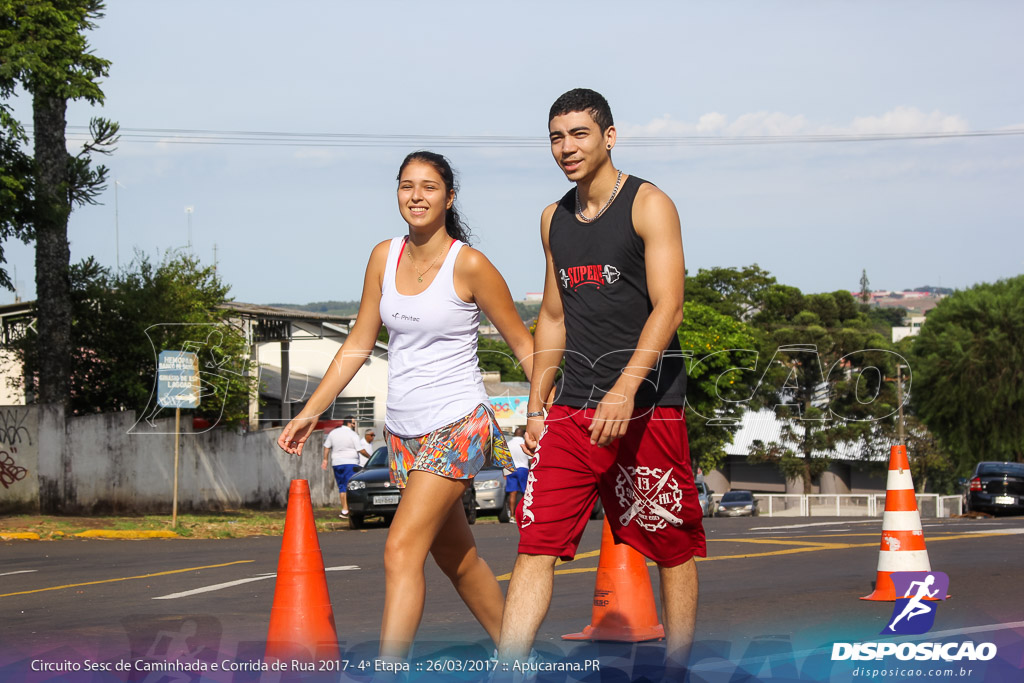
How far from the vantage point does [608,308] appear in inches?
181

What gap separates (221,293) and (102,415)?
8.35 m

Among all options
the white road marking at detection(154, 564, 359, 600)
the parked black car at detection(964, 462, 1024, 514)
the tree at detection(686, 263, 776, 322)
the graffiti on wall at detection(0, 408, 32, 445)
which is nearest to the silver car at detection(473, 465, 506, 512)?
the graffiti on wall at detection(0, 408, 32, 445)

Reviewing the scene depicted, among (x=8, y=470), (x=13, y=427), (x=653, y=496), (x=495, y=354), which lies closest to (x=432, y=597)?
(x=653, y=496)

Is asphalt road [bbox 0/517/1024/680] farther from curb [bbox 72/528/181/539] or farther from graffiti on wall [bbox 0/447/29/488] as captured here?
graffiti on wall [bbox 0/447/29/488]

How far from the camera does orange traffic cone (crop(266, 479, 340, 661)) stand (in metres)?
4.98

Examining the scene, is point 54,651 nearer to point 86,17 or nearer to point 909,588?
point 909,588

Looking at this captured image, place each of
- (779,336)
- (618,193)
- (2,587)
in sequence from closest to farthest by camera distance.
A: (618,193)
(2,587)
(779,336)

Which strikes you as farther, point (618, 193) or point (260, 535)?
point (260, 535)

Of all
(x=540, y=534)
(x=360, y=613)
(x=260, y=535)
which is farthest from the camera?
(x=260, y=535)

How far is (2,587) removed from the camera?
9.16 meters

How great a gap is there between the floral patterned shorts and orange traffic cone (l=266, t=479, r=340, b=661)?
45 cm

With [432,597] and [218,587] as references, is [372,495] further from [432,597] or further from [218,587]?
[432,597]

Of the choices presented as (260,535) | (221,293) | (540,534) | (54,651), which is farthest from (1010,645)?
(221,293)

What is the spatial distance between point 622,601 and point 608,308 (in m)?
1.99
